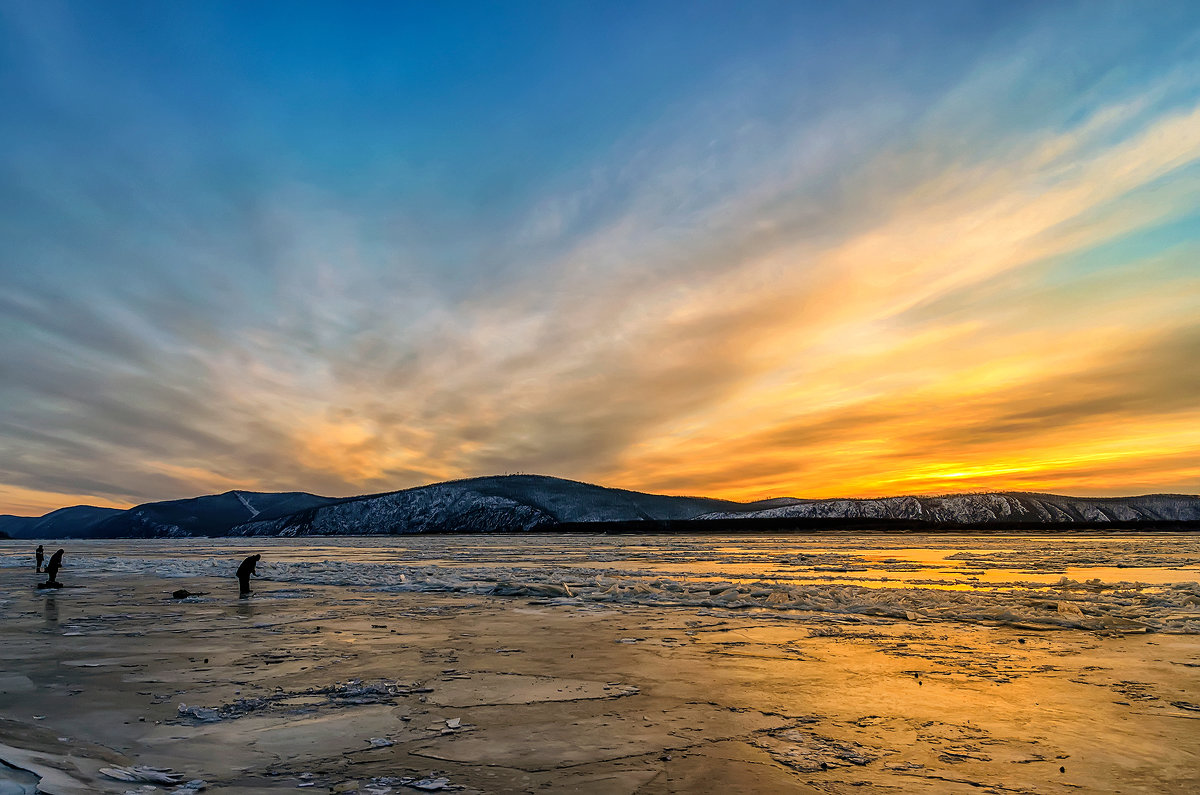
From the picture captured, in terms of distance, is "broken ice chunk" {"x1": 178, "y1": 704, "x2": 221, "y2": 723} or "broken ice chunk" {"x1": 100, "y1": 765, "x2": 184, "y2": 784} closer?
"broken ice chunk" {"x1": 100, "y1": 765, "x2": 184, "y2": 784}

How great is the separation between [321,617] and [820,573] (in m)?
21.2

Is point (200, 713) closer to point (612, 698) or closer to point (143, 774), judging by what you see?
point (143, 774)

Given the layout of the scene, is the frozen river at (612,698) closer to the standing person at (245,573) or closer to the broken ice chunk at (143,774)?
the broken ice chunk at (143,774)

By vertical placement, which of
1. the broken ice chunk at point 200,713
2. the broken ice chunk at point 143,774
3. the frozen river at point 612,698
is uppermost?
the broken ice chunk at point 143,774

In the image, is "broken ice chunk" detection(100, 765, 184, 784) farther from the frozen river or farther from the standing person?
the standing person

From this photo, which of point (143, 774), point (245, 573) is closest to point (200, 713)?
point (143, 774)

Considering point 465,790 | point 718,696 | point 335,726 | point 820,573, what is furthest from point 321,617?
point 820,573

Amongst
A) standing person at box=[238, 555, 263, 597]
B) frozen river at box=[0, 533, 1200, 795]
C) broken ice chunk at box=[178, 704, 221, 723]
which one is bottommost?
frozen river at box=[0, 533, 1200, 795]

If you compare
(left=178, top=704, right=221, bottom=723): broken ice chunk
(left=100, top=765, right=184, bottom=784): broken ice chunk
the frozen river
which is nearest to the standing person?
the frozen river

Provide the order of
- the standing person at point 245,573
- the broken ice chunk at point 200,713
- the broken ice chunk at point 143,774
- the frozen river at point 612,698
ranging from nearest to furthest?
the broken ice chunk at point 143,774 < the frozen river at point 612,698 < the broken ice chunk at point 200,713 < the standing person at point 245,573

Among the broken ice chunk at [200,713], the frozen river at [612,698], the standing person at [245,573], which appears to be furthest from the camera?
the standing person at [245,573]

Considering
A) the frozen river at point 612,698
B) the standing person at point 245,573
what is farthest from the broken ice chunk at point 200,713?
the standing person at point 245,573

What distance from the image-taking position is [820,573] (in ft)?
92.8

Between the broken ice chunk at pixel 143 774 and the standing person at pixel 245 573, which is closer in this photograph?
the broken ice chunk at pixel 143 774
